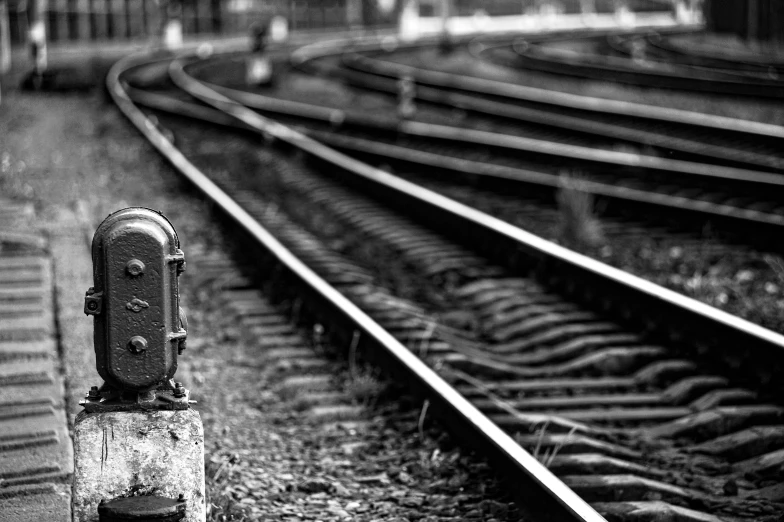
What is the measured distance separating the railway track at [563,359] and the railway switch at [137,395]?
3.93 feet

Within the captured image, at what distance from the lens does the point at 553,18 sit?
46094mm

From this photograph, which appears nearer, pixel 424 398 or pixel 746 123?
pixel 424 398

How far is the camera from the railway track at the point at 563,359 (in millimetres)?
4184

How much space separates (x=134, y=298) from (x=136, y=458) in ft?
1.60

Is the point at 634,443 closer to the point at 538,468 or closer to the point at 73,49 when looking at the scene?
the point at 538,468

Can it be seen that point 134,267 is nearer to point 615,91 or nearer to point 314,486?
point 314,486

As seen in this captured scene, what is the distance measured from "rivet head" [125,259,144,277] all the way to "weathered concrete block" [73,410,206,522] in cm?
44

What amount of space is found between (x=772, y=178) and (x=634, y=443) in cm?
556

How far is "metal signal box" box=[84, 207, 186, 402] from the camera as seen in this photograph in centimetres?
309

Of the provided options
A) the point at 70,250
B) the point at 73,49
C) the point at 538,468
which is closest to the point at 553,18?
the point at 73,49

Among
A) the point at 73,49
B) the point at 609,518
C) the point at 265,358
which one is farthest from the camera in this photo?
the point at 73,49

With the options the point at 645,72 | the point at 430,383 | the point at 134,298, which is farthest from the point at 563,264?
the point at 645,72

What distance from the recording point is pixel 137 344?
3125 millimetres

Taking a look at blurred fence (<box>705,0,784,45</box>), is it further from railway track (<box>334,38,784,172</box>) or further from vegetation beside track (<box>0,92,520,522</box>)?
vegetation beside track (<box>0,92,520,522</box>)
